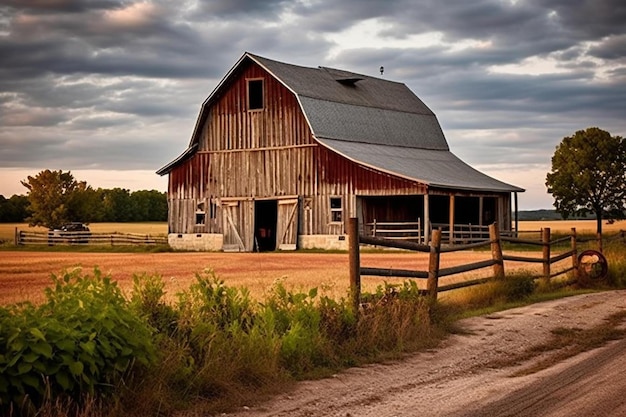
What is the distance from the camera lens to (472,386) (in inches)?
376

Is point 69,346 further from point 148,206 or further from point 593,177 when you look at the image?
point 148,206

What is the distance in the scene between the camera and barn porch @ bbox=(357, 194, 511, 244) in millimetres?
40438

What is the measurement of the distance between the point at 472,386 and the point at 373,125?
126 feet

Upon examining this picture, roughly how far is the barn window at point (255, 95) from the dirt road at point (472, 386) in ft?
103

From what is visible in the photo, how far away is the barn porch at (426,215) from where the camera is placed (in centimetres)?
4044

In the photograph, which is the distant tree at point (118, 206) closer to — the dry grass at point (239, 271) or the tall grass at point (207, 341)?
the dry grass at point (239, 271)

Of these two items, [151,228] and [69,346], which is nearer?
[69,346]

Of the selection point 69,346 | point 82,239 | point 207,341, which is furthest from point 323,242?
point 69,346

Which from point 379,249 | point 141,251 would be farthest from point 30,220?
point 379,249

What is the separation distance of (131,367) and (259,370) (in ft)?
5.88

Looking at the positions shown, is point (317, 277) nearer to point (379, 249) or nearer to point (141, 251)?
point (379, 249)

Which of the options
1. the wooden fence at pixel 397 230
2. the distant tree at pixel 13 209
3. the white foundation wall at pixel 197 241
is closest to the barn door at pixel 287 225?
the white foundation wall at pixel 197 241

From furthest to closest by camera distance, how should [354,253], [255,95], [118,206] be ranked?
[118,206] < [255,95] < [354,253]

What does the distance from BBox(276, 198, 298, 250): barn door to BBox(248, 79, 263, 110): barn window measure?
4636 millimetres
